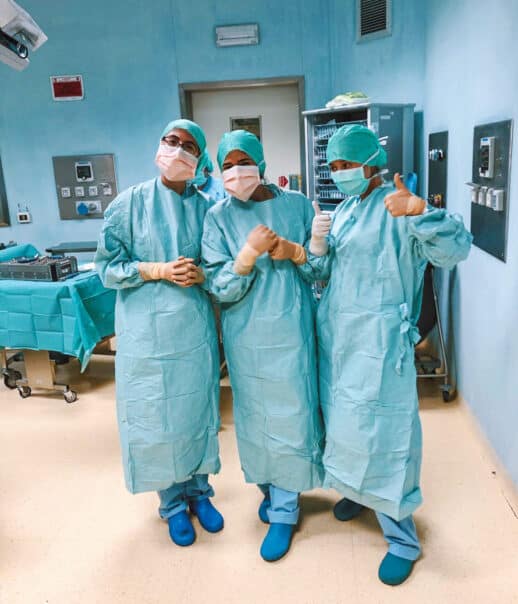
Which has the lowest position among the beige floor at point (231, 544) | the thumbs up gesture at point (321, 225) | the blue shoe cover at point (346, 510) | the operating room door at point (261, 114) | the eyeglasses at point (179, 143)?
the beige floor at point (231, 544)

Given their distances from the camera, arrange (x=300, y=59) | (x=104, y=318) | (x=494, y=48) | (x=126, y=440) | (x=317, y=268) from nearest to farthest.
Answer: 1. (x=317, y=268)
2. (x=126, y=440)
3. (x=494, y=48)
4. (x=104, y=318)
5. (x=300, y=59)

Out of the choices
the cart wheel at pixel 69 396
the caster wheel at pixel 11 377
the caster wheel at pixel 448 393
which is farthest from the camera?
the caster wheel at pixel 11 377

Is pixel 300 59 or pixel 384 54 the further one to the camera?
pixel 300 59

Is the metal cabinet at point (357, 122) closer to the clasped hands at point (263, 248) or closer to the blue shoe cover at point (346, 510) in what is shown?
the clasped hands at point (263, 248)

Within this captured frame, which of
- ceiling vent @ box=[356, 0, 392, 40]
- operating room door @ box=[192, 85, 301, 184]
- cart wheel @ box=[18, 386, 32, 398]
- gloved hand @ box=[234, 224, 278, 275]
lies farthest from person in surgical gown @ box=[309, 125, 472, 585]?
operating room door @ box=[192, 85, 301, 184]

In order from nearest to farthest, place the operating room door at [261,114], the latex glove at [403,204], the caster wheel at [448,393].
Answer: the latex glove at [403,204] < the caster wheel at [448,393] < the operating room door at [261,114]

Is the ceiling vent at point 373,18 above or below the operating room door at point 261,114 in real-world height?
above

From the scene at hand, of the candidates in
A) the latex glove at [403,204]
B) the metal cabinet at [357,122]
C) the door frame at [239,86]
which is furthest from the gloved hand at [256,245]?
the door frame at [239,86]

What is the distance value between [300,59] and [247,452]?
3.66 metres

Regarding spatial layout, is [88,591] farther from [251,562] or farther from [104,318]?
[104,318]

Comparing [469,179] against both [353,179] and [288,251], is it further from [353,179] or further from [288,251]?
[288,251]

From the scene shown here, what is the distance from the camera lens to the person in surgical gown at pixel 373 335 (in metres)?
1.66

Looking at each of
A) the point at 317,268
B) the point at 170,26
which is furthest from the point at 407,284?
the point at 170,26

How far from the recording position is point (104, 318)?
3.32 meters
